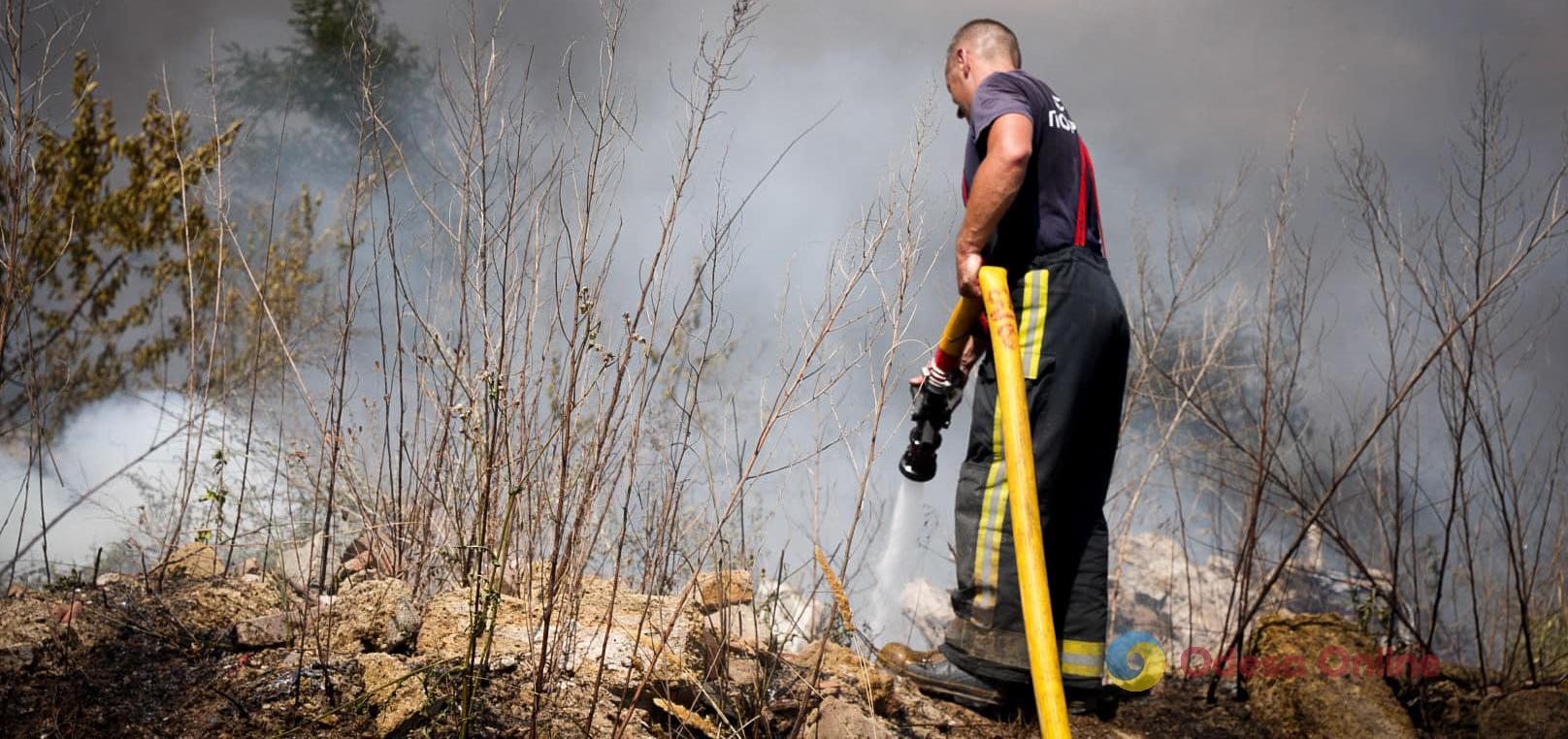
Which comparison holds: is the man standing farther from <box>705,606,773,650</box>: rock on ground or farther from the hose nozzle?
<box>705,606,773,650</box>: rock on ground

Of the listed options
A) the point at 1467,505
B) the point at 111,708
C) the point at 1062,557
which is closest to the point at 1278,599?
the point at 1467,505

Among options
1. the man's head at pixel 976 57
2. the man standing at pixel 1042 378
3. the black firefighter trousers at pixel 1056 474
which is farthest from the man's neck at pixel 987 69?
the black firefighter trousers at pixel 1056 474

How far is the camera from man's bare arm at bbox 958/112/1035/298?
2.14m

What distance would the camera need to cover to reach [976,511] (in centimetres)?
212

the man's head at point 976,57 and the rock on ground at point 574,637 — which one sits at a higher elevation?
the man's head at point 976,57

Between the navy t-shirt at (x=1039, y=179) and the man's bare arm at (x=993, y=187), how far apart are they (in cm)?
5

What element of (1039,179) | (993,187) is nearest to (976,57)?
(1039,179)

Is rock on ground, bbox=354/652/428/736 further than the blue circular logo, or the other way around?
the blue circular logo

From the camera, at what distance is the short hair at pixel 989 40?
2533mm

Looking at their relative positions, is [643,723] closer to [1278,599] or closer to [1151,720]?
[1151,720]

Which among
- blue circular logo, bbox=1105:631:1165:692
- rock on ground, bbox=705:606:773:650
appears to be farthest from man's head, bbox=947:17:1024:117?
blue circular logo, bbox=1105:631:1165:692

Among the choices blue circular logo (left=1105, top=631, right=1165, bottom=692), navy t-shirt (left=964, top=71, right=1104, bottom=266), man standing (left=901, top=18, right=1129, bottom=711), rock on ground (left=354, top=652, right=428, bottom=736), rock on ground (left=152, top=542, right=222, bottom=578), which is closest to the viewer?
rock on ground (left=354, top=652, right=428, bottom=736)

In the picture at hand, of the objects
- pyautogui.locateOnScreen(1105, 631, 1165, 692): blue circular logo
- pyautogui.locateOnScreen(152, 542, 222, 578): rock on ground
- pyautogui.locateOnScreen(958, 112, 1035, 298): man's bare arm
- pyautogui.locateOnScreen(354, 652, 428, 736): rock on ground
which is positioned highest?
pyautogui.locateOnScreen(958, 112, 1035, 298): man's bare arm

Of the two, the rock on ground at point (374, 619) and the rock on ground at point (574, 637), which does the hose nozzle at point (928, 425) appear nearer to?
the rock on ground at point (574, 637)
